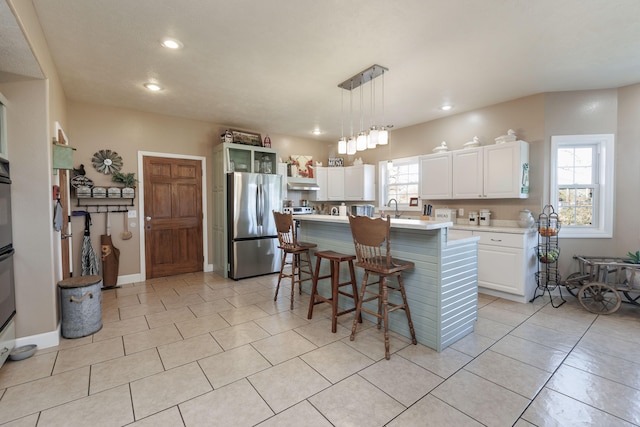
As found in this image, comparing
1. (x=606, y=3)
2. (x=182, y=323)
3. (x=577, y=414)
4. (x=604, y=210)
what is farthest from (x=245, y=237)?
(x=604, y=210)

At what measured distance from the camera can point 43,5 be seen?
7.07ft

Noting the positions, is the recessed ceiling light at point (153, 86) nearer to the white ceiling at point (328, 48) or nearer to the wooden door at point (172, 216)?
the white ceiling at point (328, 48)

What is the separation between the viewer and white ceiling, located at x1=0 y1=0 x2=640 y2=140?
221 centimetres

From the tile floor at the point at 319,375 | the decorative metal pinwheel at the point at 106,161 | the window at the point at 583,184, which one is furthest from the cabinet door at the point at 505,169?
the decorative metal pinwheel at the point at 106,161

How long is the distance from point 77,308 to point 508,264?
4750 mm

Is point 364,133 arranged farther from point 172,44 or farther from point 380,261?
point 172,44

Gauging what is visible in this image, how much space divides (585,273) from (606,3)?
3.07 meters

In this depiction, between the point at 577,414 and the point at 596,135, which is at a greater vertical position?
the point at 596,135

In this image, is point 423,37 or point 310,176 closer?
point 423,37

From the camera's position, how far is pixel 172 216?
16.3ft

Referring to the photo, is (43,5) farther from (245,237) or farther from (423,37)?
(245,237)

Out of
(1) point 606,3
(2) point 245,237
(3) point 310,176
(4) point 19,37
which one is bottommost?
(2) point 245,237

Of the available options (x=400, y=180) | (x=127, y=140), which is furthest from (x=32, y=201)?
(x=400, y=180)

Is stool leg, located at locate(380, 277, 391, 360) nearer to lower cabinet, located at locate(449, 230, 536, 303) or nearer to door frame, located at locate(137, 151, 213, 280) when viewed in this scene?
lower cabinet, located at locate(449, 230, 536, 303)
